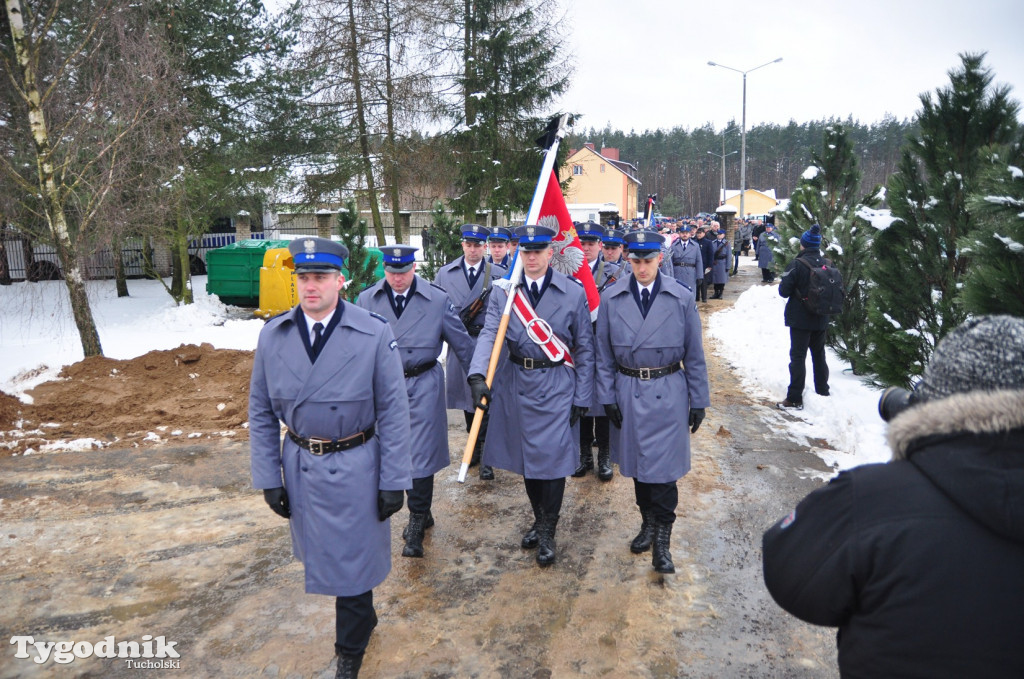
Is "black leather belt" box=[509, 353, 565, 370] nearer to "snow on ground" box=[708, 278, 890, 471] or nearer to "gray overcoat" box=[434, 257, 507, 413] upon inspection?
"gray overcoat" box=[434, 257, 507, 413]

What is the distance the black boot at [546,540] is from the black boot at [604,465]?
156 centimetres

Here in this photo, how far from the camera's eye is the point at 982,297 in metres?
4.15

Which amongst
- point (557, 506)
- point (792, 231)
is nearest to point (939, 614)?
point (557, 506)

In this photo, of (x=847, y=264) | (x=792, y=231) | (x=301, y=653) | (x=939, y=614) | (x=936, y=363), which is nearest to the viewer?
(x=939, y=614)

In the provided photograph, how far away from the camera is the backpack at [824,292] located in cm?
774

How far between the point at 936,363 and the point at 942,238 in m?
5.91

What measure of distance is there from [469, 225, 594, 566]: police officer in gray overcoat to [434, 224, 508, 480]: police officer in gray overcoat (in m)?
1.53

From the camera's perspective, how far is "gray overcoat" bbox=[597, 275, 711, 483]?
14.6 feet

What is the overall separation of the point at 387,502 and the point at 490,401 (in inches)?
59.5

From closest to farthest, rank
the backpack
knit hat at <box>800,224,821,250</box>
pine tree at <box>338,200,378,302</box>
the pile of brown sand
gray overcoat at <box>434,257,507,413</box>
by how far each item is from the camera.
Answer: gray overcoat at <box>434,257,507,413</box>, the pile of brown sand, the backpack, knit hat at <box>800,224,821,250</box>, pine tree at <box>338,200,378,302</box>

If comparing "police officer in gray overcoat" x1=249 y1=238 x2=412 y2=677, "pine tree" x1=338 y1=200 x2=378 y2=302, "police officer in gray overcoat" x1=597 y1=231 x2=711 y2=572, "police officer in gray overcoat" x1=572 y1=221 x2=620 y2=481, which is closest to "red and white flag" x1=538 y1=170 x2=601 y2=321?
"police officer in gray overcoat" x1=572 y1=221 x2=620 y2=481

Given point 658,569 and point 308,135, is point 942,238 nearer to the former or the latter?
point 658,569

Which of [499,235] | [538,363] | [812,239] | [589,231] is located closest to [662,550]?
[538,363]

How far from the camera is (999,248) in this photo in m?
4.15
